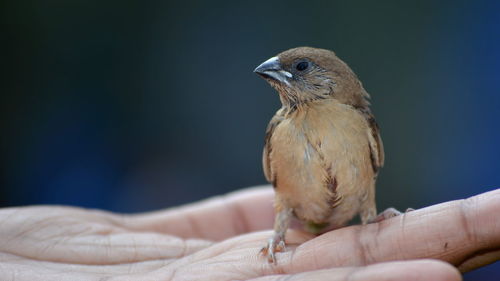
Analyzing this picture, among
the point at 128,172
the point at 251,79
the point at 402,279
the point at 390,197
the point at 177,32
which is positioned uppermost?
the point at 177,32

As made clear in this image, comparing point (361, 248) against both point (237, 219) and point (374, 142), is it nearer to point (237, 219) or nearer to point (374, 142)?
point (374, 142)

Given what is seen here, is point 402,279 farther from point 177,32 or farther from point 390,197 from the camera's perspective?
point 177,32

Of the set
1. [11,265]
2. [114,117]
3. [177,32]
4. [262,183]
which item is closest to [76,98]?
[114,117]

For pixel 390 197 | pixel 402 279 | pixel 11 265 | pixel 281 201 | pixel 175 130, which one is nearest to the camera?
pixel 402 279

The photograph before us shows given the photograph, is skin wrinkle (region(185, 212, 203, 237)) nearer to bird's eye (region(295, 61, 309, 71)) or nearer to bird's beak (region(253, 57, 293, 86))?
bird's beak (region(253, 57, 293, 86))

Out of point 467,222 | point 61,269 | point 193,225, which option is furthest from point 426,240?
point 193,225

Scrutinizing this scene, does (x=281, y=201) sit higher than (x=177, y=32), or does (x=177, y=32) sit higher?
(x=177, y=32)

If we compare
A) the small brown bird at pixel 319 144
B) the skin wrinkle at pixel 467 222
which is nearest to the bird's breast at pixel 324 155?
the small brown bird at pixel 319 144
